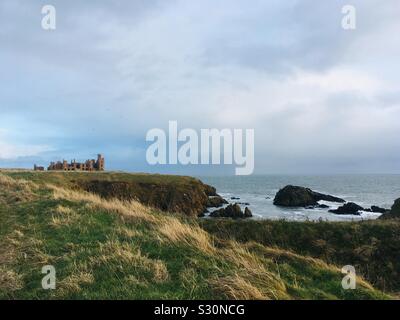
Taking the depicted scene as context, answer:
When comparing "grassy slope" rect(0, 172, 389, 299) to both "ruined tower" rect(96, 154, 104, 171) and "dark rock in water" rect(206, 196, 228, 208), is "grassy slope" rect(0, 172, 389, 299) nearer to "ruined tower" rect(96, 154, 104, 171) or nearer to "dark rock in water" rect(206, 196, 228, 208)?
"dark rock in water" rect(206, 196, 228, 208)

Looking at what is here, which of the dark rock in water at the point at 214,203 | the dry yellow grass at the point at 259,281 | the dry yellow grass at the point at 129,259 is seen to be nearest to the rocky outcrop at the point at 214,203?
the dark rock in water at the point at 214,203

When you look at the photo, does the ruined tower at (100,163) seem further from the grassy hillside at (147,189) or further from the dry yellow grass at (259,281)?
the dry yellow grass at (259,281)

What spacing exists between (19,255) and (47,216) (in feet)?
17.8

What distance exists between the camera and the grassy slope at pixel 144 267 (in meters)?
7.58

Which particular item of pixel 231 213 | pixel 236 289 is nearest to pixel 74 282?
pixel 236 289

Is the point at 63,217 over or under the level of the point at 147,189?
over

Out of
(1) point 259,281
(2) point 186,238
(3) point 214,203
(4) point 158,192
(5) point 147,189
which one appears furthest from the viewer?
(3) point 214,203

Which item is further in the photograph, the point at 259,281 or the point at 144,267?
the point at 144,267

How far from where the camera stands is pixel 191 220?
20.2 m

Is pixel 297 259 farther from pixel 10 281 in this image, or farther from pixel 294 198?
pixel 294 198

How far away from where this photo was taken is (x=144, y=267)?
341 inches

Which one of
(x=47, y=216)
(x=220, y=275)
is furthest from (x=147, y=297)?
(x=47, y=216)
